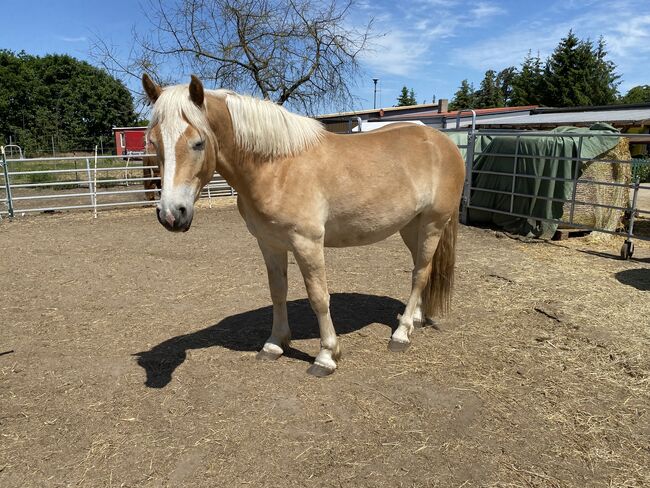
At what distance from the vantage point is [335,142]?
302 cm

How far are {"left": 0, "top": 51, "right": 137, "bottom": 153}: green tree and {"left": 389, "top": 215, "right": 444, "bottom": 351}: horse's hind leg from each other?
1461 inches

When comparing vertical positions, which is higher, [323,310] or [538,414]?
[323,310]

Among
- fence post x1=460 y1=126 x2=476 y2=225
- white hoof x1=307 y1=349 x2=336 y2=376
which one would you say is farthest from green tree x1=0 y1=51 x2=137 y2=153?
white hoof x1=307 y1=349 x2=336 y2=376

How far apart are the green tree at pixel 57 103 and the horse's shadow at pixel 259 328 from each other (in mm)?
36215

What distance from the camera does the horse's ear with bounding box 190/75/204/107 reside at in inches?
86.0

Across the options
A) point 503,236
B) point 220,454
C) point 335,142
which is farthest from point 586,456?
point 503,236

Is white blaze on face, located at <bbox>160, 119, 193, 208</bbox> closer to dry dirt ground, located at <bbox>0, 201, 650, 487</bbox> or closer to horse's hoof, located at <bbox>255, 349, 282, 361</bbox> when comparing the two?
dry dirt ground, located at <bbox>0, 201, 650, 487</bbox>

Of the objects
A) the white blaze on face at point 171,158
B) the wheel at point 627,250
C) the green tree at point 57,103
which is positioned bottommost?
the wheel at point 627,250

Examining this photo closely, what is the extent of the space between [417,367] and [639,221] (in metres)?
8.37

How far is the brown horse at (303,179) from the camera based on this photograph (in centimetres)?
223

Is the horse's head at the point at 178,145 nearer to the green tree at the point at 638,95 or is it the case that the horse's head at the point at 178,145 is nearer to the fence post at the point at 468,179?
the fence post at the point at 468,179

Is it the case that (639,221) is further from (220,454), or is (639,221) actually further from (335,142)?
(220,454)

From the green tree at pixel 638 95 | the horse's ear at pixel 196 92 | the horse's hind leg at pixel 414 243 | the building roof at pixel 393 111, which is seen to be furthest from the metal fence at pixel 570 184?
the green tree at pixel 638 95

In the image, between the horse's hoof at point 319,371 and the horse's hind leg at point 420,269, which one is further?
the horse's hind leg at point 420,269
